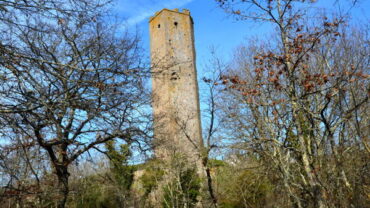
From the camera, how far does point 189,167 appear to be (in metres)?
15.9

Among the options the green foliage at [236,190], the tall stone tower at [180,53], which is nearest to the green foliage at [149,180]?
the green foliage at [236,190]

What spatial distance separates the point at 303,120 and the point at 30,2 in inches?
186

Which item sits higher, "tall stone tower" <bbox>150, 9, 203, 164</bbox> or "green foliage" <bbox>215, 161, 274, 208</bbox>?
"tall stone tower" <bbox>150, 9, 203, 164</bbox>

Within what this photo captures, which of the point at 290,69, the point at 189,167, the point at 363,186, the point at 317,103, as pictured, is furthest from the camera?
the point at 189,167

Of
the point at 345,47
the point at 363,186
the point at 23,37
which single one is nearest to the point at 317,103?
the point at 345,47

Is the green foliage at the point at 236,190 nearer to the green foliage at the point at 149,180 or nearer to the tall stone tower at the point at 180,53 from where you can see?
the green foliage at the point at 149,180

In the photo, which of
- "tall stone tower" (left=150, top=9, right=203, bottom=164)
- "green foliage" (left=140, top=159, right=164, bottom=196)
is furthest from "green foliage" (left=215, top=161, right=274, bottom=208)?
"tall stone tower" (left=150, top=9, right=203, bottom=164)

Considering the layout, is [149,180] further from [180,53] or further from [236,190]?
[180,53]

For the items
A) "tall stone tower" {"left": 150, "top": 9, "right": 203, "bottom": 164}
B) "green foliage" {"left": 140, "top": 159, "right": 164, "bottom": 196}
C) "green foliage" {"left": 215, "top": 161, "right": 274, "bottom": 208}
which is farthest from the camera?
"tall stone tower" {"left": 150, "top": 9, "right": 203, "bottom": 164}

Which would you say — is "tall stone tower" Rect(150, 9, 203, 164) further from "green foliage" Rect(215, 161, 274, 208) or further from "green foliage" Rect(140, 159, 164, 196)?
"green foliage" Rect(215, 161, 274, 208)

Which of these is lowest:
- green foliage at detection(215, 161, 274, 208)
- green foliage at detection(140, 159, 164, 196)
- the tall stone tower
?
green foliage at detection(215, 161, 274, 208)

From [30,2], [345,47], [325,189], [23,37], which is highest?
[345,47]

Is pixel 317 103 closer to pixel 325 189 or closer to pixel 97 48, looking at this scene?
pixel 325 189

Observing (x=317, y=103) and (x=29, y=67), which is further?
(x=317, y=103)
